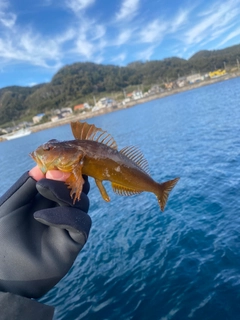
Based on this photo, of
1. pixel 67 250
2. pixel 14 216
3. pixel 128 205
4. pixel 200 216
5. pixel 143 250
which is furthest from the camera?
pixel 128 205

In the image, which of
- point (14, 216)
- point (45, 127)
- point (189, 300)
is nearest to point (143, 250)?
point (189, 300)

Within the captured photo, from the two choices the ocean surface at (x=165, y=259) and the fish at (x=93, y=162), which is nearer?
the fish at (x=93, y=162)

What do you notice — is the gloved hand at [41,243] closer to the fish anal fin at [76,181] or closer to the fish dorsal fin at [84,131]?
the fish anal fin at [76,181]

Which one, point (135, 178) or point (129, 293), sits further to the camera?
point (129, 293)

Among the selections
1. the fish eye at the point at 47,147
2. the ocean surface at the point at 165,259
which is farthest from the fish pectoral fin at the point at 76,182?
the ocean surface at the point at 165,259

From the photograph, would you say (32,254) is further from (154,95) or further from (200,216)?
(154,95)

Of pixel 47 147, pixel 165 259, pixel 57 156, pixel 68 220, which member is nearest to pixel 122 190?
pixel 68 220

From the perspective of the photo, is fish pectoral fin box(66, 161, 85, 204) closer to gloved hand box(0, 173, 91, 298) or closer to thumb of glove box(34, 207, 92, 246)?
gloved hand box(0, 173, 91, 298)
